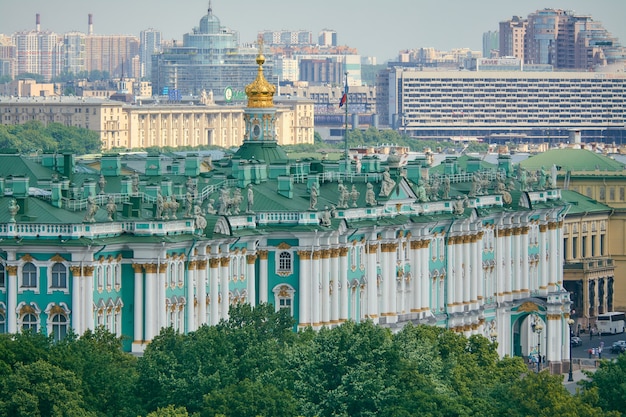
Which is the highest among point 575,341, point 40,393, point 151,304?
point 151,304

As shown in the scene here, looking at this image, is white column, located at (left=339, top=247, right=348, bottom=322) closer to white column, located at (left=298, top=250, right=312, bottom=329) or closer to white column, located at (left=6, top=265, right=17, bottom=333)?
white column, located at (left=298, top=250, right=312, bottom=329)

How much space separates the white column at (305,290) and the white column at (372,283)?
516 centimetres

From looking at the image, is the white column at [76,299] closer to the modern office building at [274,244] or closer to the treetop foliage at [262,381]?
the modern office building at [274,244]

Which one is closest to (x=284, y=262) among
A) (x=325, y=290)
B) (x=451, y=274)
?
(x=325, y=290)

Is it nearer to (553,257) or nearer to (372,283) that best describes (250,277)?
(372,283)

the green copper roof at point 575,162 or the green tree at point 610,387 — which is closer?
the green tree at point 610,387

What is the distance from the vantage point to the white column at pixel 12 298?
110 metres

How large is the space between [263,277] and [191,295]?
7557mm

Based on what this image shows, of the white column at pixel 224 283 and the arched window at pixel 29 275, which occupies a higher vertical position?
the arched window at pixel 29 275

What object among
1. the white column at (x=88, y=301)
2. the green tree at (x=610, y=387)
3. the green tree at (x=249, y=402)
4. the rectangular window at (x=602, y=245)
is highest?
the white column at (x=88, y=301)

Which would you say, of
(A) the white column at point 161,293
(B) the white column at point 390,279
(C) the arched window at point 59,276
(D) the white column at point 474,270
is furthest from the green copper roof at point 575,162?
(C) the arched window at point 59,276

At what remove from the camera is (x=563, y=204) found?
15238cm

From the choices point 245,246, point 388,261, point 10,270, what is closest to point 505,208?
point 388,261

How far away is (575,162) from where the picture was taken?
19150cm
